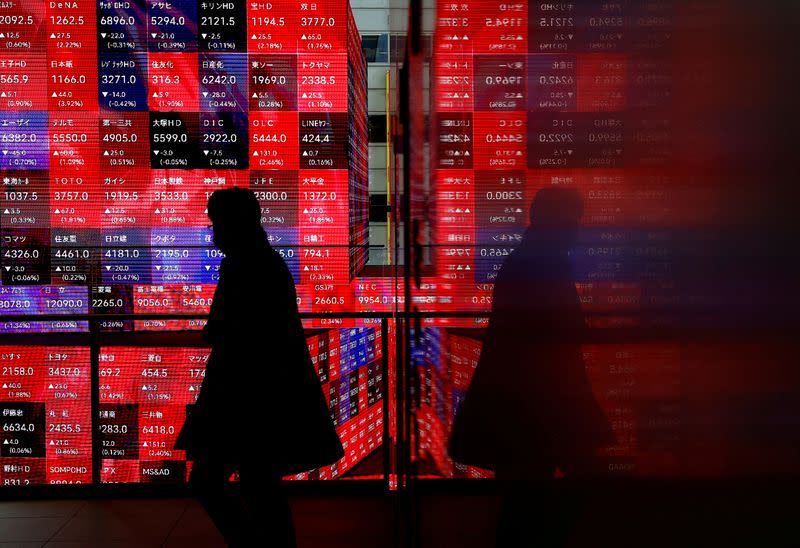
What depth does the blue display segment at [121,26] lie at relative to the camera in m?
3.37

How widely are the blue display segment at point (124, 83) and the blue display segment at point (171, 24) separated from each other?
11 cm

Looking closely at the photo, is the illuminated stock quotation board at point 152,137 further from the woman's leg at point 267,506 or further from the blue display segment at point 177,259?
the woman's leg at point 267,506

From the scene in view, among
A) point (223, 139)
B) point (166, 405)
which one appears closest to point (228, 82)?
point (223, 139)

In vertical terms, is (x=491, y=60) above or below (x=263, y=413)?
above

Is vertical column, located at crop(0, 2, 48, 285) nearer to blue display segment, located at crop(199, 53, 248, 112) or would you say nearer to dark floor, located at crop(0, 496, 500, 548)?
blue display segment, located at crop(199, 53, 248, 112)

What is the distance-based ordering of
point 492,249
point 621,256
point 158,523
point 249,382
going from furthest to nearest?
point 158,523 → point 249,382 → point 492,249 → point 621,256

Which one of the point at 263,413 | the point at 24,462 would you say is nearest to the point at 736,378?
the point at 263,413

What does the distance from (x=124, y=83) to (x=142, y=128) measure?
Answer: 24 cm

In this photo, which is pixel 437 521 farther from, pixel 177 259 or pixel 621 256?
pixel 177 259

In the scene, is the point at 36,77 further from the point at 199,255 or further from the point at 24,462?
the point at 24,462

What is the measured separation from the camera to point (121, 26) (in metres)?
3.38

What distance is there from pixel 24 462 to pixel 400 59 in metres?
2.28

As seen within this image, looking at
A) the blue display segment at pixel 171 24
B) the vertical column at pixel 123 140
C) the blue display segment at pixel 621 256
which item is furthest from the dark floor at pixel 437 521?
the blue display segment at pixel 171 24

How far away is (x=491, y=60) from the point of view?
679 mm
